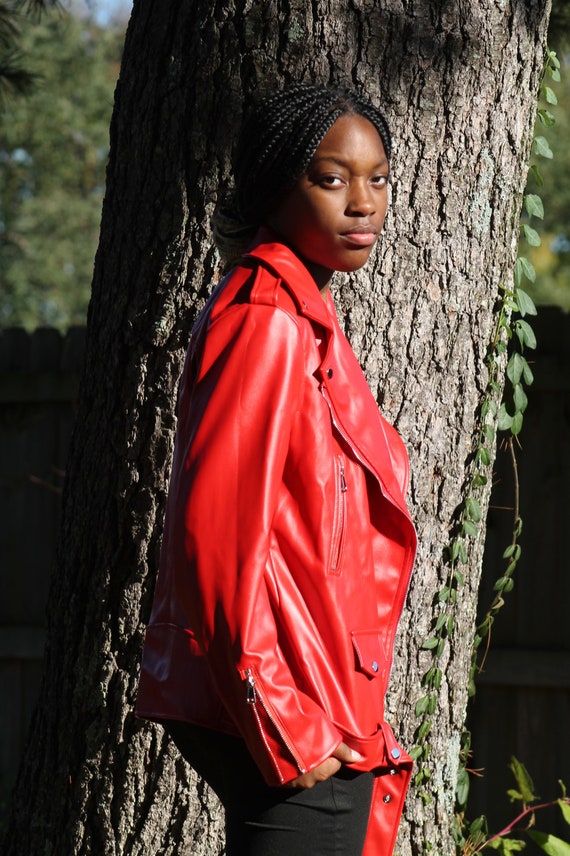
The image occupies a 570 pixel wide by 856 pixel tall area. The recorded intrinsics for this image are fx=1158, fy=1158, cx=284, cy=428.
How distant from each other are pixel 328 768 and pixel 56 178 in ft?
59.0

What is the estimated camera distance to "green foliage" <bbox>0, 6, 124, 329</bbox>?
56.2 ft

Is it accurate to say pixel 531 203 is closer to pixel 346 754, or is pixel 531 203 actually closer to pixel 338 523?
pixel 338 523

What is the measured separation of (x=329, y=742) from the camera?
1901 mm

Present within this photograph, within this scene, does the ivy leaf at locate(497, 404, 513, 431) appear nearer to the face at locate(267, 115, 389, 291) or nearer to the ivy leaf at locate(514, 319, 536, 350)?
the ivy leaf at locate(514, 319, 536, 350)

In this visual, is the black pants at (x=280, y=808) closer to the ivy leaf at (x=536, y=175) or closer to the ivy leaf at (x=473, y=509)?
the ivy leaf at (x=473, y=509)

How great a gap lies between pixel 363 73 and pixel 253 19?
303 mm

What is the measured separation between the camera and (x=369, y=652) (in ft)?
6.78

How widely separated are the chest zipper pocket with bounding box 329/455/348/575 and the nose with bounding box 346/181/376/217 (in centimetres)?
47

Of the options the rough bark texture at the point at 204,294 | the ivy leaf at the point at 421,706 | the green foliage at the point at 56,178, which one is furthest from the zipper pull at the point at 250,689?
the green foliage at the point at 56,178

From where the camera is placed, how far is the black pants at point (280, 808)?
6.38 ft

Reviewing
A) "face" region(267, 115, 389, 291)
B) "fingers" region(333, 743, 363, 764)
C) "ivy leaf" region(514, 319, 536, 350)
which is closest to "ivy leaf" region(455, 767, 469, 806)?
"ivy leaf" region(514, 319, 536, 350)

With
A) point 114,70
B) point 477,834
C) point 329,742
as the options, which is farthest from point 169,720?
point 114,70

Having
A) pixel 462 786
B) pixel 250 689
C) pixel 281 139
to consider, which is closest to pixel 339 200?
pixel 281 139

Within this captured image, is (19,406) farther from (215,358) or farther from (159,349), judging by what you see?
(215,358)
